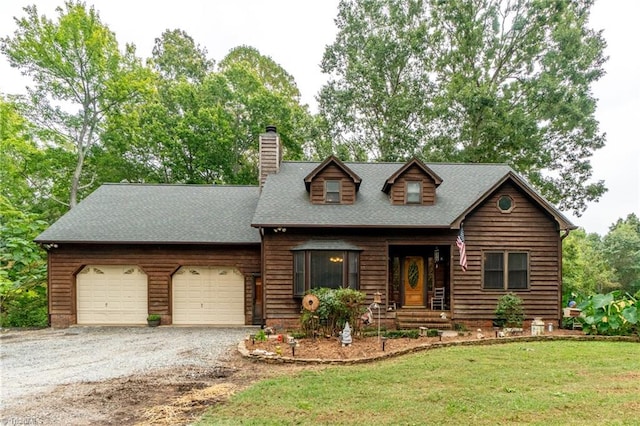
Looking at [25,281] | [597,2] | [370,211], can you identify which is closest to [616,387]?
[370,211]

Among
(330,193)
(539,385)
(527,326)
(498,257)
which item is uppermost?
(330,193)

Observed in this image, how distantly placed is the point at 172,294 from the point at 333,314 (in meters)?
6.72

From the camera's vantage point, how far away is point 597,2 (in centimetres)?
2103

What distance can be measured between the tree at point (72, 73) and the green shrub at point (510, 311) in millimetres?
22664

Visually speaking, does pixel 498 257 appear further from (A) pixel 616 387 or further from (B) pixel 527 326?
(A) pixel 616 387

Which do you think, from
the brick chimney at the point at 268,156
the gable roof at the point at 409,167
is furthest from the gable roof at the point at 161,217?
the gable roof at the point at 409,167

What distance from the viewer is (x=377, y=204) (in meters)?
12.7

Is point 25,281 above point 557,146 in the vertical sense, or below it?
below

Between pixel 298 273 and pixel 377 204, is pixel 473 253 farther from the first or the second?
pixel 298 273

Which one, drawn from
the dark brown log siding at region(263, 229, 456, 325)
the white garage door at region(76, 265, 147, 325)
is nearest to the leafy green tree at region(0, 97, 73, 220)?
the white garage door at region(76, 265, 147, 325)

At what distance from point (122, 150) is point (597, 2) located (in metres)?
31.3

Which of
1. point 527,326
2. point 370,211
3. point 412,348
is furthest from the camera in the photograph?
point 370,211

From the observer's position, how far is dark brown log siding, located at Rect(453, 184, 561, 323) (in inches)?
458

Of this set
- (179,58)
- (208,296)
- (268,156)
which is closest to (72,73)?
(179,58)
